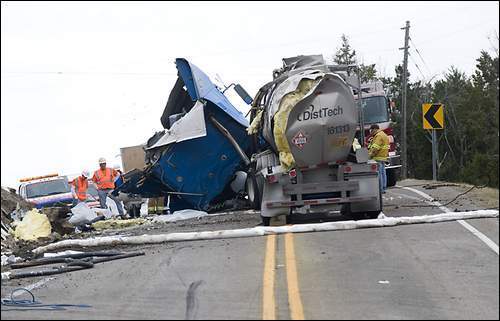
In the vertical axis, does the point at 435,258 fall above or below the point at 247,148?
below

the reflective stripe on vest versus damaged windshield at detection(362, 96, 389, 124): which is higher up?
damaged windshield at detection(362, 96, 389, 124)

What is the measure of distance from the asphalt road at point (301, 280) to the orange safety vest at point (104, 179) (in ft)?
31.8

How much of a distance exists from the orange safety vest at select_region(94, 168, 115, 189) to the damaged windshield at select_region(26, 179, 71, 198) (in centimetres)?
549

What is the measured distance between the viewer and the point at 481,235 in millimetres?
10711

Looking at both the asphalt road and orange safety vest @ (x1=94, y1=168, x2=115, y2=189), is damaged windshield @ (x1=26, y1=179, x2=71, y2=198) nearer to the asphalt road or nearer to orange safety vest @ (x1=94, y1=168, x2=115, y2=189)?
orange safety vest @ (x1=94, y1=168, x2=115, y2=189)

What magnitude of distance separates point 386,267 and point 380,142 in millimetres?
8276

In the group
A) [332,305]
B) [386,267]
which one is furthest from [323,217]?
[332,305]

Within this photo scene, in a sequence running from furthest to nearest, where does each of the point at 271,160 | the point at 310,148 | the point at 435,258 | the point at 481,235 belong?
1. the point at 271,160
2. the point at 310,148
3. the point at 481,235
4. the point at 435,258

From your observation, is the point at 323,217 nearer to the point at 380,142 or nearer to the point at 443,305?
the point at 380,142

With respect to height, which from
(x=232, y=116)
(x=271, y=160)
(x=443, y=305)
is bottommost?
(x=443, y=305)

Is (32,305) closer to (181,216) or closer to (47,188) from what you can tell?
(181,216)

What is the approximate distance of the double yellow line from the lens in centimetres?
725

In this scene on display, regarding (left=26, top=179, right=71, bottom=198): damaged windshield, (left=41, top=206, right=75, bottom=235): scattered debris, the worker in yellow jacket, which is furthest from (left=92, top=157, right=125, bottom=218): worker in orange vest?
the worker in yellow jacket

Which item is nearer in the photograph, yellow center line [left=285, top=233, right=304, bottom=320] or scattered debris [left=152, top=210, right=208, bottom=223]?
yellow center line [left=285, top=233, right=304, bottom=320]
